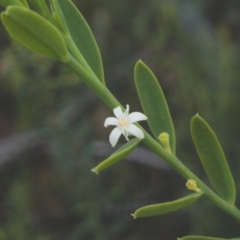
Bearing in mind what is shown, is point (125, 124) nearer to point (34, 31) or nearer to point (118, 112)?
point (118, 112)

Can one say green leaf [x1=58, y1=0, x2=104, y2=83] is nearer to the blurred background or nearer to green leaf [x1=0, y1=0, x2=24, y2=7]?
green leaf [x1=0, y1=0, x2=24, y2=7]

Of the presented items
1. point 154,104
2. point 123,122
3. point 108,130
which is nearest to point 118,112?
point 123,122

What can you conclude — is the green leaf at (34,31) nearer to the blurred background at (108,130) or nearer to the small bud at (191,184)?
the small bud at (191,184)

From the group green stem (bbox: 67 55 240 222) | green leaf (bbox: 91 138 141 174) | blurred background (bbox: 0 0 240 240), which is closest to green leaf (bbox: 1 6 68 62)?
green stem (bbox: 67 55 240 222)

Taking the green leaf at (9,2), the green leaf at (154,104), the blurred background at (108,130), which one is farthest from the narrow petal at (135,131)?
the blurred background at (108,130)

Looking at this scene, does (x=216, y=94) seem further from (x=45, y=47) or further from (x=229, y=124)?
(x=45, y=47)

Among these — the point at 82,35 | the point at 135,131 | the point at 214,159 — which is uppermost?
the point at 82,35

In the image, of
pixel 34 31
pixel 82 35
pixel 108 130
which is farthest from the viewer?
pixel 108 130
